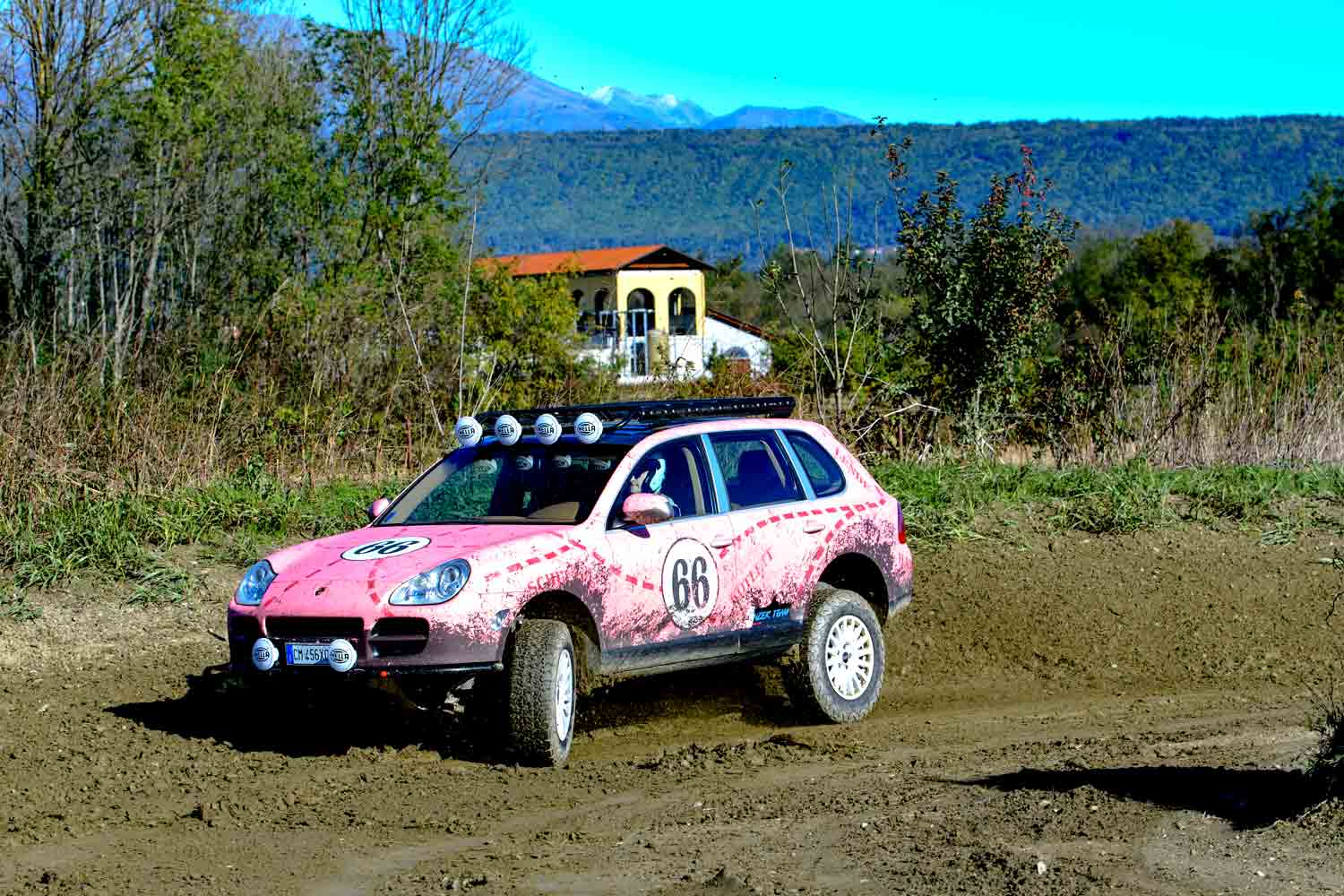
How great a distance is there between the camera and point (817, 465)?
9.30m

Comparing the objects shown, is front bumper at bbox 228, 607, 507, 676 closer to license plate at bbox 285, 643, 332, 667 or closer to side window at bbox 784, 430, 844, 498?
license plate at bbox 285, 643, 332, 667

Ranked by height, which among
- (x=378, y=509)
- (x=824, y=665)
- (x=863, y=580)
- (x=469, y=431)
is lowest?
(x=824, y=665)

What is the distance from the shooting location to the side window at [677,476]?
833 centimetres

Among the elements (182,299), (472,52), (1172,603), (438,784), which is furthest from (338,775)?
(472,52)

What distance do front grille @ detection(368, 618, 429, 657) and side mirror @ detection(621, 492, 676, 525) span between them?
1.27 m

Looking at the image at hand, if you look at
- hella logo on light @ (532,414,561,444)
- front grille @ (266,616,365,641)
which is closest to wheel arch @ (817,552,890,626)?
hella logo on light @ (532,414,561,444)

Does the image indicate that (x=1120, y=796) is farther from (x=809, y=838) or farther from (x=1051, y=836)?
(x=809, y=838)

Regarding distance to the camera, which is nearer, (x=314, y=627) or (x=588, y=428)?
(x=314, y=627)

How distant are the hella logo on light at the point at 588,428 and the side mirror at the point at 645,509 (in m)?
0.54

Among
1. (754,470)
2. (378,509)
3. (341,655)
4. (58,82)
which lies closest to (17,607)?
(378,509)

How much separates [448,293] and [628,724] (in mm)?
15439

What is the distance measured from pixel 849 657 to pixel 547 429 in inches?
87.7

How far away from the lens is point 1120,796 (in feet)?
20.4

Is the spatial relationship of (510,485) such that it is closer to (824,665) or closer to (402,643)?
(402,643)
